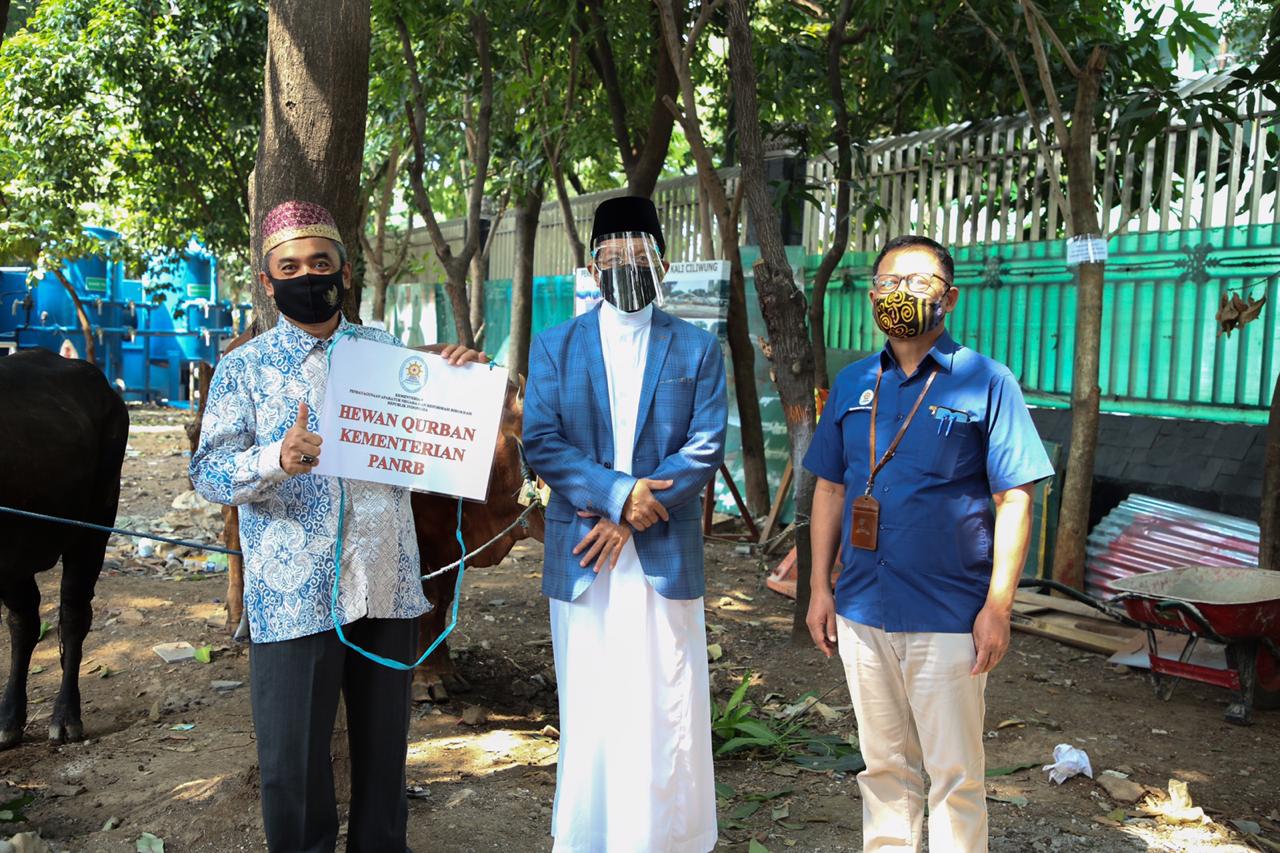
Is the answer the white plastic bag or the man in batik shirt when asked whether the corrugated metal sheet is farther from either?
the man in batik shirt

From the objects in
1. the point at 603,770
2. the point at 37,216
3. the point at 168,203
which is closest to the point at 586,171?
the point at 168,203

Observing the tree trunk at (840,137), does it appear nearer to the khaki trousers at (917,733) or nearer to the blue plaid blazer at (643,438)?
the blue plaid blazer at (643,438)

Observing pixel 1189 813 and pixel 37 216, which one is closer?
pixel 1189 813

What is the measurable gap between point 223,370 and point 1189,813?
3.76 meters

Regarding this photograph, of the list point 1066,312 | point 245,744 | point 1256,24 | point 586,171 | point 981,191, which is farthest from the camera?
point 586,171

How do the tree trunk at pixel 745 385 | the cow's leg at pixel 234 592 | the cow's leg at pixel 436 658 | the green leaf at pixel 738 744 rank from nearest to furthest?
1. the green leaf at pixel 738 744
2. the cow's leg at pixel 436 658
3. the cow's leg at pixel 234 592
4. the tree trunk at pixel 745 385

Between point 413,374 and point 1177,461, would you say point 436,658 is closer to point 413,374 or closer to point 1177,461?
point 413,374

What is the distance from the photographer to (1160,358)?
301 inches

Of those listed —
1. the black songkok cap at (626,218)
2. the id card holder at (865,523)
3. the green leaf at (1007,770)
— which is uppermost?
the black songkok cap at (626,218)

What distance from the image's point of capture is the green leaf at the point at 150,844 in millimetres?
3988

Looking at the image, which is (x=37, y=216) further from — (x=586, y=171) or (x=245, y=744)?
(x=245, y=744)

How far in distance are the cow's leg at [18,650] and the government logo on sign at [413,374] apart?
9.14 ft

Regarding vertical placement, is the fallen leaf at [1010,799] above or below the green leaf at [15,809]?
above

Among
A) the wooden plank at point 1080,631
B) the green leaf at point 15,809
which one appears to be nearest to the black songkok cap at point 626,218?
the green leaf at point 15,809
